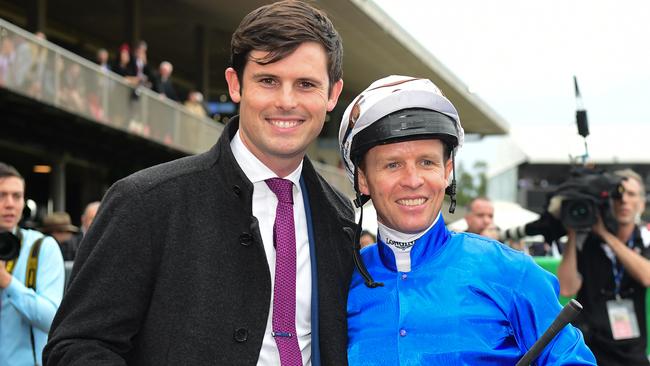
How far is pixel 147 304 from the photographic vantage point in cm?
246

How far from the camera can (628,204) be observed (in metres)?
5.45

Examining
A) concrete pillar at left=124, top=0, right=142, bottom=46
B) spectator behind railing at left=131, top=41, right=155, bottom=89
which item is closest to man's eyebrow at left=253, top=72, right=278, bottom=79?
spectator behind railing at left=131, top=41, right=155, bottom=89

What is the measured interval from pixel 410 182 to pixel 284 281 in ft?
1.70

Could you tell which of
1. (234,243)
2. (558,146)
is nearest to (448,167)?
(234,243)

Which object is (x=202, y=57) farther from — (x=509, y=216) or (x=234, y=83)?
(x=234, y=83)

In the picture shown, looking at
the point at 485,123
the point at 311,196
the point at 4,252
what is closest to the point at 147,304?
the point at 311,196

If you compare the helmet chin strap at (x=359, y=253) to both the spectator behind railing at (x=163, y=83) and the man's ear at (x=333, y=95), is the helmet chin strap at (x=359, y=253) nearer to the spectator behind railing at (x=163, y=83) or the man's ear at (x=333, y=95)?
the man's ear at (x=333, y=95)

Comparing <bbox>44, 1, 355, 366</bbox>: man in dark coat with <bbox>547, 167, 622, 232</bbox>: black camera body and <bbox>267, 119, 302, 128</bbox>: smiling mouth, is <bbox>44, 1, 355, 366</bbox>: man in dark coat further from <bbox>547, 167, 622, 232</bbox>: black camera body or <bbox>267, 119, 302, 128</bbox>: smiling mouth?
<bbox>547, 167, 622, 232</bbox>: black camera body

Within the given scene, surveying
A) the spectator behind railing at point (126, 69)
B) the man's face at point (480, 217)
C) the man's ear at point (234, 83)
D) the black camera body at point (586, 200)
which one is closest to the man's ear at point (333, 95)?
the man's ear at point (234, 83)

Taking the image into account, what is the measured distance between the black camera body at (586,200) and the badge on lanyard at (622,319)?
0.45 metres

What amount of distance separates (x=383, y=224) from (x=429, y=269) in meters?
0.27

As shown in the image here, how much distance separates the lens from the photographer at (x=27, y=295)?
4.79m

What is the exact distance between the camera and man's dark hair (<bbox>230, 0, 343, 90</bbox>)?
2.65 meters

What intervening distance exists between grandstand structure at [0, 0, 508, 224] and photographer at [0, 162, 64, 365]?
2.48 m
